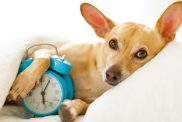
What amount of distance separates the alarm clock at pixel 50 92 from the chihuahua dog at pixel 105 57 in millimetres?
27

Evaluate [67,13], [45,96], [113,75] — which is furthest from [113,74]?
[67,13]

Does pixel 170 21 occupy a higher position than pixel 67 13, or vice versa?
pixel 170 21

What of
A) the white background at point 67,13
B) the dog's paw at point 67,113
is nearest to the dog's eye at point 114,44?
the dog's paw at point 67,113

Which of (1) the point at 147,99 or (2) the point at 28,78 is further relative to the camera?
(2) the point at 28,78

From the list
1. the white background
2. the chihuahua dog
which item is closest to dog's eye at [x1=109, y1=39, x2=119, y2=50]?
the chihuahua dog

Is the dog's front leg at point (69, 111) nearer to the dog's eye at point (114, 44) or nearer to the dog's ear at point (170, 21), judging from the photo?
the dog's eye at point (114, 44)

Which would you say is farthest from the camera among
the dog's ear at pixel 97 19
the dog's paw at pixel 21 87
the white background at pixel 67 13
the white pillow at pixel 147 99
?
the white background at pixel 67 13

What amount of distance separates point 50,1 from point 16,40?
0.52m

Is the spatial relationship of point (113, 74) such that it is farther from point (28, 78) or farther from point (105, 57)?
point (28, 78)

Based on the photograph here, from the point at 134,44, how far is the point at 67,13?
73 centimetres

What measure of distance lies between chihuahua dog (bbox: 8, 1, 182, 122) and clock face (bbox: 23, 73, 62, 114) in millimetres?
29

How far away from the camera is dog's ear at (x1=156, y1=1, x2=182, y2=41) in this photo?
1254 millimetres

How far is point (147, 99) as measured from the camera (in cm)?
98

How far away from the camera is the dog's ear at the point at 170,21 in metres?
1.25
